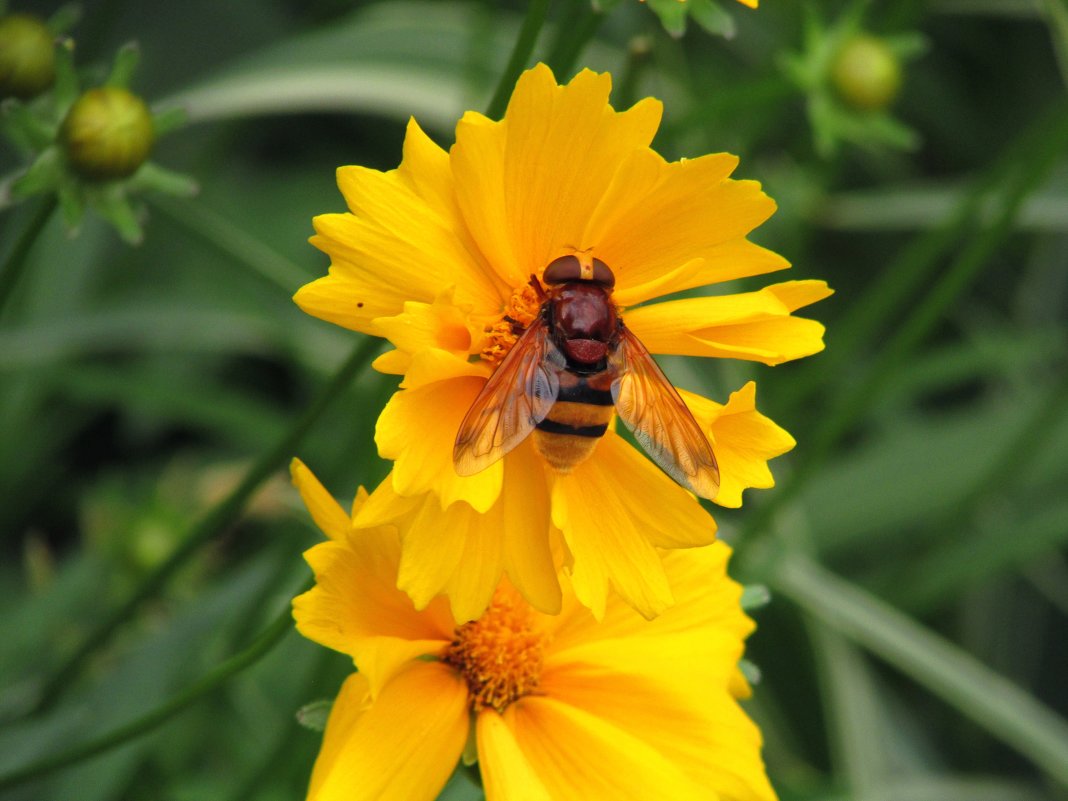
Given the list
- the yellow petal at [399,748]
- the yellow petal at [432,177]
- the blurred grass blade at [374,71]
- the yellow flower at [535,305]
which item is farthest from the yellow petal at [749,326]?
the blurred grass blade at [374,71]

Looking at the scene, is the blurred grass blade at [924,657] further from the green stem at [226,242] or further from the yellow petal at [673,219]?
the yellow petal at [673,219]

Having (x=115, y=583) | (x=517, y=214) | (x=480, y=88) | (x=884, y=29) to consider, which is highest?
(x=480, y=88)

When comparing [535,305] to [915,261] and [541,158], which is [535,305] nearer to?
[541,158]

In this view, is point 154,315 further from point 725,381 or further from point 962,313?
point 962,313

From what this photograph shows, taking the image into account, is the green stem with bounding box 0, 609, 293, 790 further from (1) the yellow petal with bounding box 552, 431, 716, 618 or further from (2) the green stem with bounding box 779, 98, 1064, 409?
(2) the green stem with bounding box 779, 98, 1064, 409

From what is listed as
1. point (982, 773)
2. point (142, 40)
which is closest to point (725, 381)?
point (982, 773)

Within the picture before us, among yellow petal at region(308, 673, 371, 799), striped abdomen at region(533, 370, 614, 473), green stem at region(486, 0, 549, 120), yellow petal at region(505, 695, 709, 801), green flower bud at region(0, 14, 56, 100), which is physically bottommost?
yellow petal at region(505, 695, 709, 801)

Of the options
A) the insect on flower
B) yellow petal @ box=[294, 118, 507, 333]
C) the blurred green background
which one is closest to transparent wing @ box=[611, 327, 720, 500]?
the insect on flower
